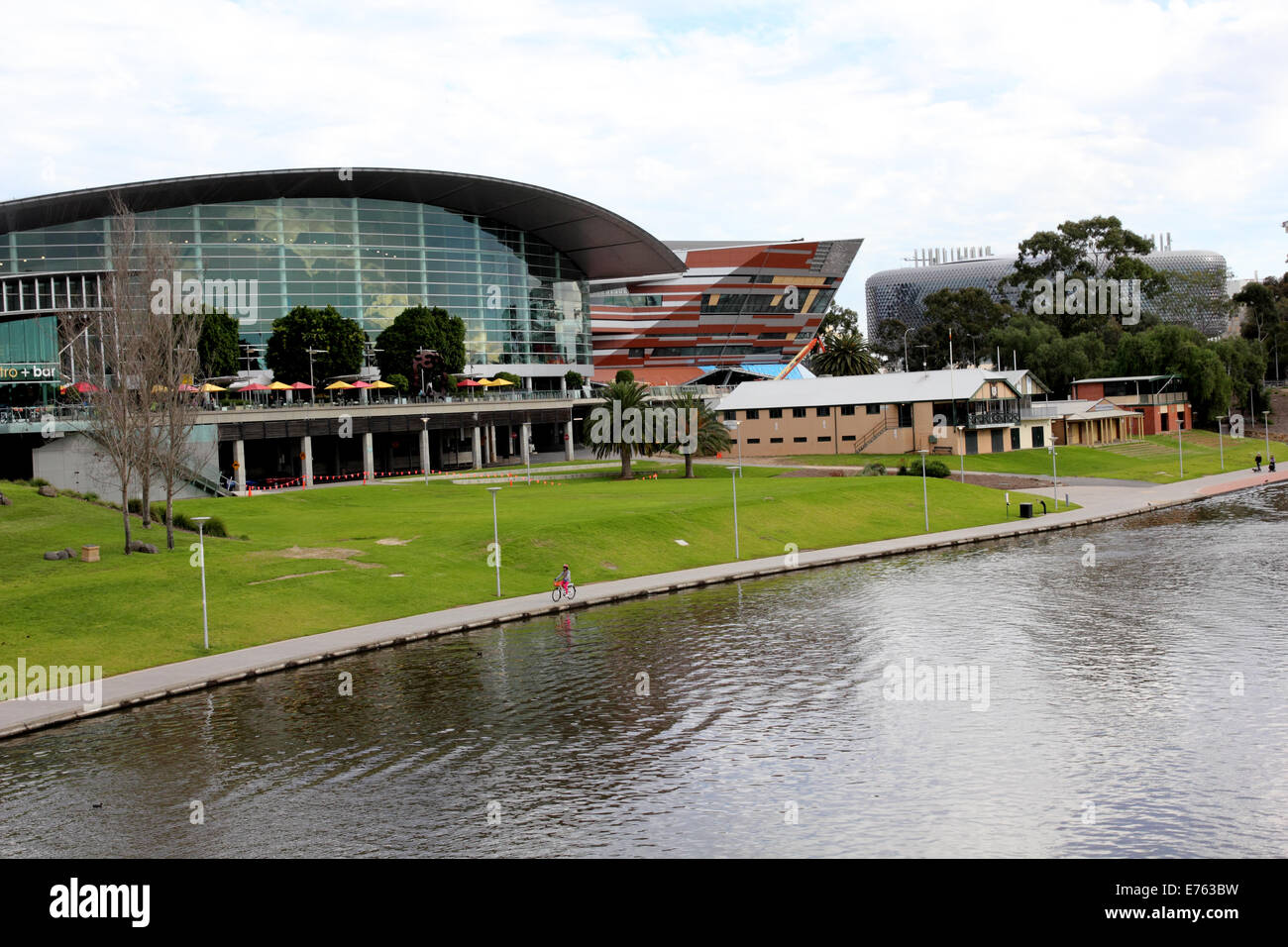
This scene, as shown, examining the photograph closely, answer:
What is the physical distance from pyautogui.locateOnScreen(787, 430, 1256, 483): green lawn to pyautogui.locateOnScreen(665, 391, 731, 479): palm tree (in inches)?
523

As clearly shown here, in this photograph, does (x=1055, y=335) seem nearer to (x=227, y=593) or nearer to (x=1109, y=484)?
(x=1109, y=484)

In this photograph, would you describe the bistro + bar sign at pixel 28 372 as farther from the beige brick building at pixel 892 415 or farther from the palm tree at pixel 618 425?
the beige brick building at pixel 892 415

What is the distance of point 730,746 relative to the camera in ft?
86.8

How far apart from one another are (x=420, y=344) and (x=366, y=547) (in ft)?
217

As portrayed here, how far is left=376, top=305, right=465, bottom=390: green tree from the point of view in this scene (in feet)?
380

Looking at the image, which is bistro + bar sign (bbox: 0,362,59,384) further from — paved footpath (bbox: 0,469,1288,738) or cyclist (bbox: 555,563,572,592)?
cyclist (bbox: 555,563,572,592)

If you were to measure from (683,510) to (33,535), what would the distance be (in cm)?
3144

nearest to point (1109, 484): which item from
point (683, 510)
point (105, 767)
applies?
point (683, 510)

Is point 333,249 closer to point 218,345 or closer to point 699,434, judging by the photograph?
point 218,345

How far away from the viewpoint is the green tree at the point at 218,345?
101m

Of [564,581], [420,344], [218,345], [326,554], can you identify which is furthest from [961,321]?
[564,581]

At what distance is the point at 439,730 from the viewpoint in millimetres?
28641

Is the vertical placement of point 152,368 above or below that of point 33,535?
above

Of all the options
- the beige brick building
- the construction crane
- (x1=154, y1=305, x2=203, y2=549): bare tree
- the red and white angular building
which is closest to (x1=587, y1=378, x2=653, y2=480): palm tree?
the beige brick building
